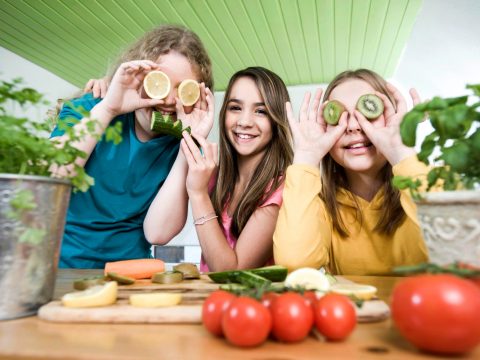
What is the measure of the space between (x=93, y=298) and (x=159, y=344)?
253mm

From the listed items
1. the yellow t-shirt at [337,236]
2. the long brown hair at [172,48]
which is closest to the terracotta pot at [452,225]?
the yellow t-shirt at [337,236]

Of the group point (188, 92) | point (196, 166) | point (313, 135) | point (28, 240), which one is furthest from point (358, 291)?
point (188, 92)

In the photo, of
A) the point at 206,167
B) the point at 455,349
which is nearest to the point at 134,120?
the point at 206,167

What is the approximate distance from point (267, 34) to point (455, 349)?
4.57 metres

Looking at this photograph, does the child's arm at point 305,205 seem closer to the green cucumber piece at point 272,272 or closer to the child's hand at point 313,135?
the child's hand at point 313,135

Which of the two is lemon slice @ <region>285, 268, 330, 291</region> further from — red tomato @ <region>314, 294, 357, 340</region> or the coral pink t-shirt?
the coral pink t-shirt

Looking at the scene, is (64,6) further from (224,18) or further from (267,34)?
(267,34)

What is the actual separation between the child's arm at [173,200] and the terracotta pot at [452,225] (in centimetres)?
126

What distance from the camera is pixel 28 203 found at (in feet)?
2.33

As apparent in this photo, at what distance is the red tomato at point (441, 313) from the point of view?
532 millimetres

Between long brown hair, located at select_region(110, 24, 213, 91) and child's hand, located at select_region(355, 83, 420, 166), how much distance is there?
0.81 metres

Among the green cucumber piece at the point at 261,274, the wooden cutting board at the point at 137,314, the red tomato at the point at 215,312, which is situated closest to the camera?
the red tomato at the point at 215,312

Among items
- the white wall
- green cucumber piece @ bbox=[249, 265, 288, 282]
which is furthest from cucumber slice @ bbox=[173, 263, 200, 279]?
the white wall

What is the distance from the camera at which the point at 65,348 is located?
613 millimetres
